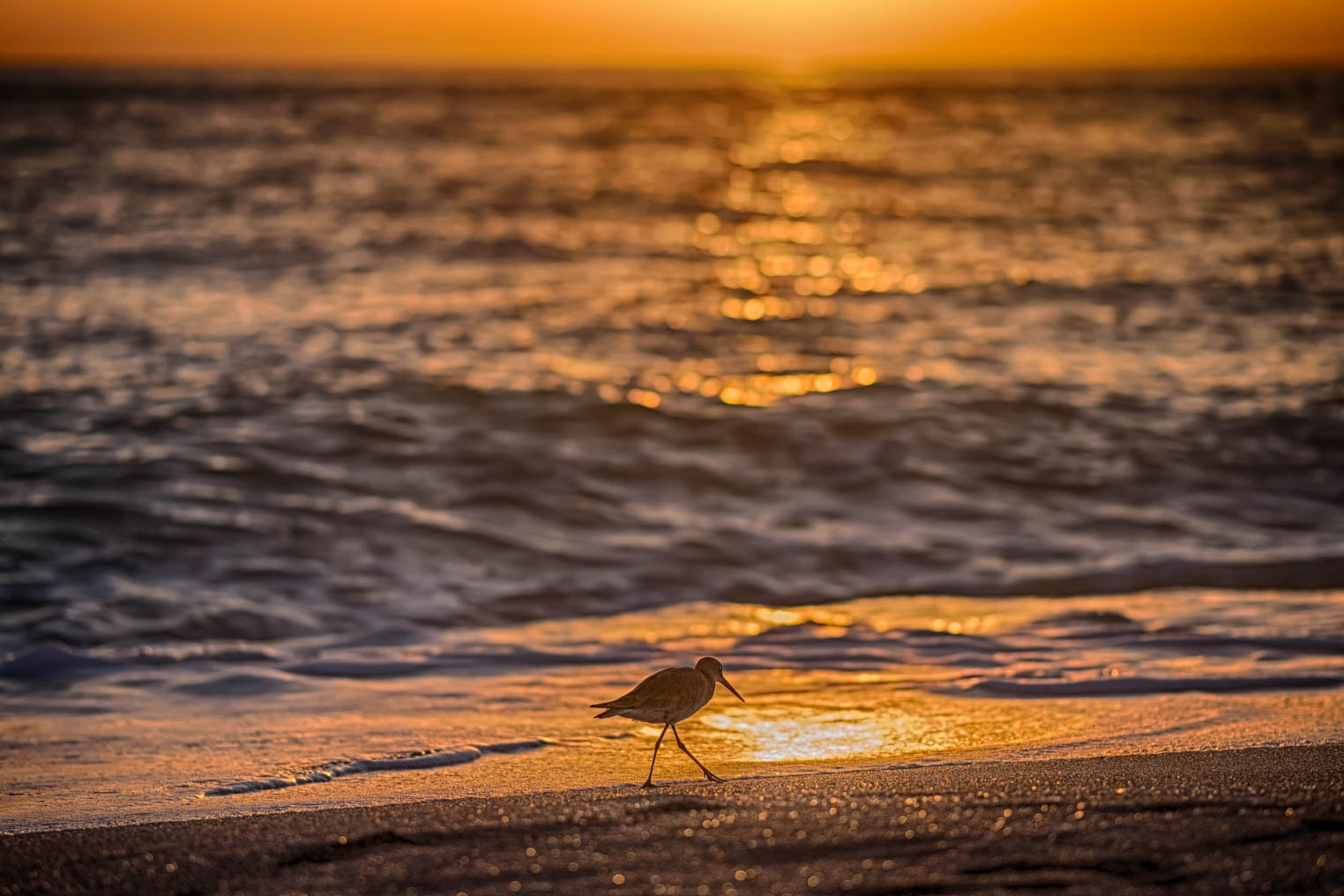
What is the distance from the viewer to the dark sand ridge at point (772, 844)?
342 cm

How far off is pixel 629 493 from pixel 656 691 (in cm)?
554

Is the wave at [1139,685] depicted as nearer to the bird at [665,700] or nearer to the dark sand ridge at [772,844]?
the dark sand ridge at [772,844]

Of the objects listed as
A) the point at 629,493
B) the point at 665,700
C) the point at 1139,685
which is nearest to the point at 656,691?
the point at 665,700

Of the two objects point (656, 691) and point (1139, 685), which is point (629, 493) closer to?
point (1139, 685)

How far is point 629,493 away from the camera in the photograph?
988cm

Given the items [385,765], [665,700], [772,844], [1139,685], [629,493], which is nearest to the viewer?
[772,844]

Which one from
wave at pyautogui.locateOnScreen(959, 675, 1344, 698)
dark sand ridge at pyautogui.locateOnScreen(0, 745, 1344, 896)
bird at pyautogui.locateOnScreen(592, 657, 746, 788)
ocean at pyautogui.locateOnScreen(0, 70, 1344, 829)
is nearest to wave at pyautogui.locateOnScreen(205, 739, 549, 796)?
ocean at pyautogui.locateOnScreen(0, 70, 1344, 829)

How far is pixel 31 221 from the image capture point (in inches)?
874

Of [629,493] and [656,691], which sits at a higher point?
[656,691]

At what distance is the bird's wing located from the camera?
435 centimetres

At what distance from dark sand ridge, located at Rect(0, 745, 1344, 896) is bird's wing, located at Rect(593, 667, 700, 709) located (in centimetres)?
31

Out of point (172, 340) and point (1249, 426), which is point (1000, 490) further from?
point (172, 340)

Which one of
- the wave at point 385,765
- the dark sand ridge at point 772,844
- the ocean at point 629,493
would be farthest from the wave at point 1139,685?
the wave at point 385,765

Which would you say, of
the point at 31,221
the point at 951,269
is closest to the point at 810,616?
the point at 951,269
